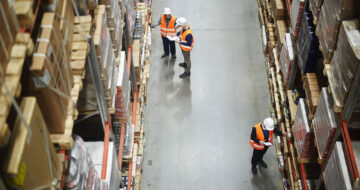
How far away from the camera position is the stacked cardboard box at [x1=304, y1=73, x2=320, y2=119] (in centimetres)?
671

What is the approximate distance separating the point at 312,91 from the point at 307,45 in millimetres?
837

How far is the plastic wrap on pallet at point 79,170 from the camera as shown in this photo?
4355 mm

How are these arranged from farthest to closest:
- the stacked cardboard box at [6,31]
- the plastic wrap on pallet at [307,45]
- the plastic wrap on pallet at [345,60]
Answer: the plastic wrap on pallet at [307,45], the plastic wrap on pallet at [345,60], the stacked cardboard box at [6,31]

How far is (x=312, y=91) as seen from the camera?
6.87 meters

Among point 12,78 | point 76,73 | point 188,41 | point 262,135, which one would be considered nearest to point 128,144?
point 262,135

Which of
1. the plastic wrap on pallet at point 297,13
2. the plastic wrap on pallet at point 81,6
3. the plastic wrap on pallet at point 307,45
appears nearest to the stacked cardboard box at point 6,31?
the plastic wrap on pallet at point 81,6

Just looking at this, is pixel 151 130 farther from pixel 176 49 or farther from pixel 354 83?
pixel 354 83

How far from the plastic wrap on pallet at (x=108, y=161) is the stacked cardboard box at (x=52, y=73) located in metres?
1.83

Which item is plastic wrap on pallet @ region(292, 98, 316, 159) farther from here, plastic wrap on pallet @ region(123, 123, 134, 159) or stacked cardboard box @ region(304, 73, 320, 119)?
plastic wrap on pallet @ region(123, 123, 134, 159)

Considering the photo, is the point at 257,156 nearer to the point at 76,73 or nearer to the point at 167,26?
the point at 167,26

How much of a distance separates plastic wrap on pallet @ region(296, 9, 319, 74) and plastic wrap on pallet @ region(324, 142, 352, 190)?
1941mm

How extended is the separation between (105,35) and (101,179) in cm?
210

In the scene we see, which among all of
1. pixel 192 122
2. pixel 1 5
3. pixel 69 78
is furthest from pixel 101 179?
pixel 192 122

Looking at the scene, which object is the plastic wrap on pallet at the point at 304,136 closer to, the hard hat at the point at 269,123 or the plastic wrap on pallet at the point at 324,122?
the plastic wrap on pallet at the point at 324,122
